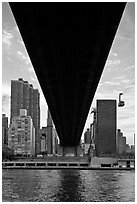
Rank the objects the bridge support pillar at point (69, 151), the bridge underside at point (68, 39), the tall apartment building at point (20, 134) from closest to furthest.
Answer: the bridge underside at point (68, 39)
the bridge support pillar at point (69, 151)
the tall apartment building at point (20, 134)

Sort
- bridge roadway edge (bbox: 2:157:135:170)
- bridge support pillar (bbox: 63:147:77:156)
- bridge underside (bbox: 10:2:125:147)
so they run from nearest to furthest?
1. bridge underside (bbox: 10:2:125:147)
2. bridge support pillar (bbox: 63:147:77:156)
3. bridge roadway edge (bbox: 2:157:135:170)

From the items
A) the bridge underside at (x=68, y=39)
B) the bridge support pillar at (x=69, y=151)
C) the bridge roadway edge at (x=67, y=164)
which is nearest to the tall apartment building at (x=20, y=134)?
the bridge roadway edge at (x=67, y=164)

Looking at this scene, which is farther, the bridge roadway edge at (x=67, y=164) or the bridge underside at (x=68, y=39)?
the bridge roadway edge at (x=67, y=164)

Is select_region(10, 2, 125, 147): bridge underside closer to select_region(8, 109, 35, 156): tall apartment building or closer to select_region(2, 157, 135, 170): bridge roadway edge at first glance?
select_region(2, 157, 135, 170): bridge roadway edge

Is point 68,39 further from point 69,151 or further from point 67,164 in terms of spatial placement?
point 67,164

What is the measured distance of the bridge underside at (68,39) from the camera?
20094mm

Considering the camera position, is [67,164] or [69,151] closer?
[69,151]

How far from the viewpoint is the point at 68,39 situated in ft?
84.1

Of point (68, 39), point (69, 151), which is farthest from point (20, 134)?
point (68, 39)

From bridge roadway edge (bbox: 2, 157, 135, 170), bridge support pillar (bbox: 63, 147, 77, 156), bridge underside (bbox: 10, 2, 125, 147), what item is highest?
bridge underside (bbox: 10, 2, 125, 147)

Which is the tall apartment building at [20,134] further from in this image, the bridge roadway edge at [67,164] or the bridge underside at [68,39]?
the bridge underside at [68,39]

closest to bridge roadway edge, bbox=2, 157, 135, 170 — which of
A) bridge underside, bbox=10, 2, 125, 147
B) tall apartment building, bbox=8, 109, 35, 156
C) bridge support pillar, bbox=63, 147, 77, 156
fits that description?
bridge support pillar, bbox=63, 147, 77, 156

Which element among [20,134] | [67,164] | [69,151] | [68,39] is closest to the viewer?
[68,39]

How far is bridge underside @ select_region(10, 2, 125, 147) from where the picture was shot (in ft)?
65.9
